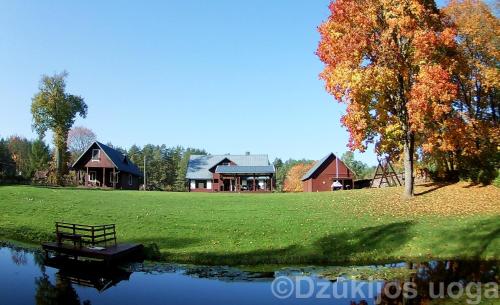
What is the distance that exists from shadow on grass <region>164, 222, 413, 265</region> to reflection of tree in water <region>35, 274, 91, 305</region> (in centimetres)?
496

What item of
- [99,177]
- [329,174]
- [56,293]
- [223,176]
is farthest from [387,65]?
[99,177]

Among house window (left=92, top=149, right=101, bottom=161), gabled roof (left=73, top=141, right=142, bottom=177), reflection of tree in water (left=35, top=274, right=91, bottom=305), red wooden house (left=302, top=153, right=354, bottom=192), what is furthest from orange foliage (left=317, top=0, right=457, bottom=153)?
house window (left=92, top=149, right=101, bottom=161)

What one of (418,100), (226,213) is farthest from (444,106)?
(226,213)

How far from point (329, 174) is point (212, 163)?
24.2 metres

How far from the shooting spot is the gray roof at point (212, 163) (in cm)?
7950

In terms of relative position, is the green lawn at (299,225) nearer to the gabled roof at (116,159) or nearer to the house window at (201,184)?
the gabled roof at (116,159)

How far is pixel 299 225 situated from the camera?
24.0 metres

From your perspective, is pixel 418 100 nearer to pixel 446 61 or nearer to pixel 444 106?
pixel 444 106

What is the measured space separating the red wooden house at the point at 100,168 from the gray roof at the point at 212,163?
1305cm

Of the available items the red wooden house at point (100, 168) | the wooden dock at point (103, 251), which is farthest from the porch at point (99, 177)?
the wooden dock at point (103, 251)

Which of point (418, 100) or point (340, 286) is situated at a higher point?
point (418, 100)

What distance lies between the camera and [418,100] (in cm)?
2533

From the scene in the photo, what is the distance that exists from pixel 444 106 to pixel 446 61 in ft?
14.6

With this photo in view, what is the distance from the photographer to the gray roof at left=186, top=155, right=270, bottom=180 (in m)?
79.5
